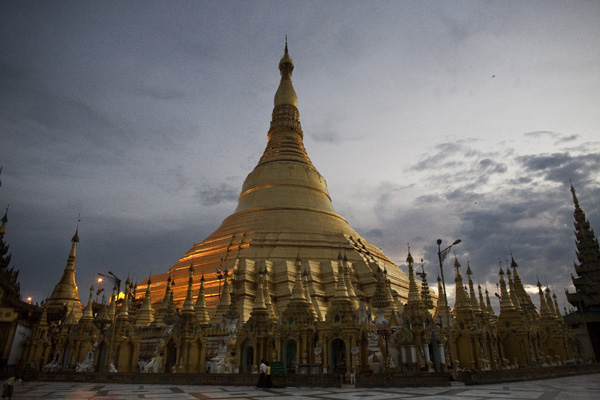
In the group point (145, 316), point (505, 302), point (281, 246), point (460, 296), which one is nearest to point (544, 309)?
point (505, 302)

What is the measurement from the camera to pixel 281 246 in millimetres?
36969

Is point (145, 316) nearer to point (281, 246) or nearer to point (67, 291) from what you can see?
point (281, 246)

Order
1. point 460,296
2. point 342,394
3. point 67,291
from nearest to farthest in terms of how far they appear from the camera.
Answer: point 342,394 → point 460,296 → point 67,291

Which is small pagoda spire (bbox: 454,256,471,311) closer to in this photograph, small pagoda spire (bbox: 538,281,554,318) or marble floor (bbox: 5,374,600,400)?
marble floor (bbox: 5,374,600,400)

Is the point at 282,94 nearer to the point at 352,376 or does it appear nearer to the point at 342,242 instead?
the point at 342,242

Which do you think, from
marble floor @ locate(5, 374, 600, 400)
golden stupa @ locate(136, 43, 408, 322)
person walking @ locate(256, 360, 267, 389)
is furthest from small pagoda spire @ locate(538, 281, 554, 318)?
person walking @ locate(256, 360, 267, 389)

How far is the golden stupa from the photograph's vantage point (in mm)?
32719

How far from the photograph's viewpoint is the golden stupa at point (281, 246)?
107 ft

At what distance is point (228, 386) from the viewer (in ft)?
55.6

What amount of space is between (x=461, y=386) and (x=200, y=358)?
574 inches

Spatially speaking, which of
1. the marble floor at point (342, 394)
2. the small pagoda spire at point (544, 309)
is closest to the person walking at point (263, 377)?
the marble floor at point (342, 394)

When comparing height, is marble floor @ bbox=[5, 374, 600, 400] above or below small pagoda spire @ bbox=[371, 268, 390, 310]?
below

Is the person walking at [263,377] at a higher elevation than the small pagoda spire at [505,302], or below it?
below

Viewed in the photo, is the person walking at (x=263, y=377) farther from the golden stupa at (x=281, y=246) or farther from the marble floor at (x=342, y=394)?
A: the golden stupa at (x=281, y=246)
